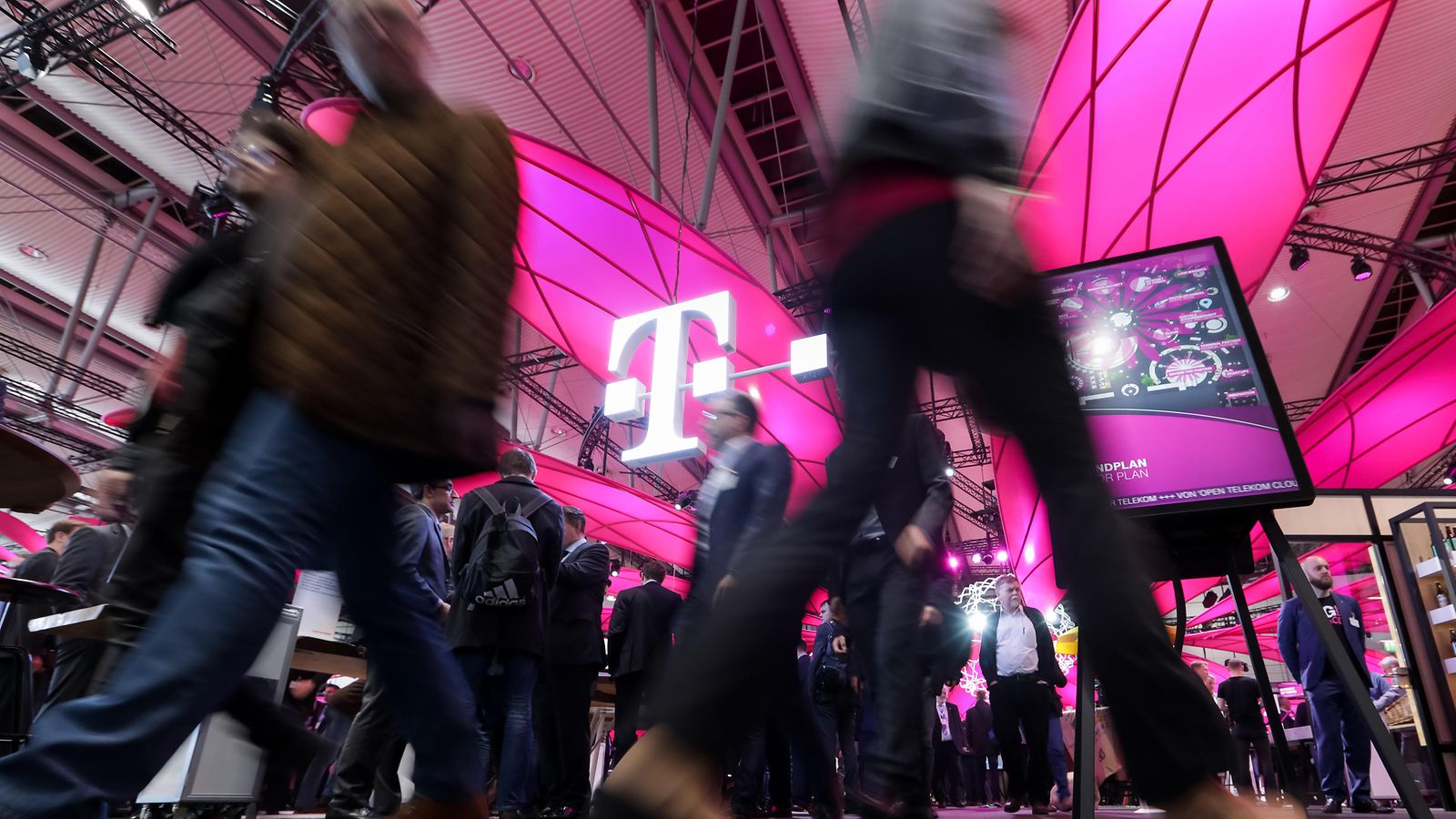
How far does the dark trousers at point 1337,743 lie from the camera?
205 inches

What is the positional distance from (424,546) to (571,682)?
105 centimetres

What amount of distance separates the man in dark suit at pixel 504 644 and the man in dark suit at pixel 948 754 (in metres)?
7.24

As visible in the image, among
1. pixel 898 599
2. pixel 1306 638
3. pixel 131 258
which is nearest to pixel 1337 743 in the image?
pixel 1306 638

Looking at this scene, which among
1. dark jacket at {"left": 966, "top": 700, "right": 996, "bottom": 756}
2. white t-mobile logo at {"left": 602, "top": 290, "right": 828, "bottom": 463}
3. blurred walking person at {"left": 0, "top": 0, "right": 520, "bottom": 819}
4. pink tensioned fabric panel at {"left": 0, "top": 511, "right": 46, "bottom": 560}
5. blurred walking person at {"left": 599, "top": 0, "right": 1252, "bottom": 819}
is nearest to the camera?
blurred walking person at {"left": 599, "top": 0, "right": 1252, "bottom": 819}

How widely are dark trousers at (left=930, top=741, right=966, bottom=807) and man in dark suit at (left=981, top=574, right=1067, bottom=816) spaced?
3.58m

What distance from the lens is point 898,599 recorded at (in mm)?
2535

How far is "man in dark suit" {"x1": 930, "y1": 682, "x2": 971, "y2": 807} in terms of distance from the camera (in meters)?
10.0

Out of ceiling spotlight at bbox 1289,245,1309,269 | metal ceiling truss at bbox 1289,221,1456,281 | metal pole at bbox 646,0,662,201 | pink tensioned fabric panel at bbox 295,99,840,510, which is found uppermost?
metal ceiling truss at bbox 1289,221,1456,281

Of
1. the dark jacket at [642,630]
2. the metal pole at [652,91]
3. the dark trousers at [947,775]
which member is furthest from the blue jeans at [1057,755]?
the metal pole at [652,91]

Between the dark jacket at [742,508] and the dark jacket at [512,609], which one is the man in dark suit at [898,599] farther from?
the dark jacket at [512,609]

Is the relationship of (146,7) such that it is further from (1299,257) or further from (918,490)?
(1299,257)

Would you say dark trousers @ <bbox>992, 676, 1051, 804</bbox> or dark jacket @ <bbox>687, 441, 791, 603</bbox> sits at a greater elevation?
dark jacket @ <bbox>687, 441, 791, 603</bbox>

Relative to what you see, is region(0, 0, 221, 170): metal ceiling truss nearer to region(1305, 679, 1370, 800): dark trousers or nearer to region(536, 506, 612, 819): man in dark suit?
region(536, 506, 612, 819): man in dark suit

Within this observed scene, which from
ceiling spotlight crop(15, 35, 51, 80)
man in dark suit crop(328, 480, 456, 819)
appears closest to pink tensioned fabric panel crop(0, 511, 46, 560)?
ceiling spotlight crop(15, 35, 51, 80)
